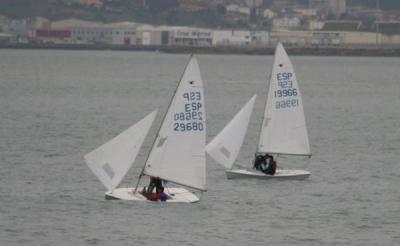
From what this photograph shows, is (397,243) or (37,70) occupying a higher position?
(397,243)

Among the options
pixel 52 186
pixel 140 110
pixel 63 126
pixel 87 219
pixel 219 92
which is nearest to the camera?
pixel 87 219

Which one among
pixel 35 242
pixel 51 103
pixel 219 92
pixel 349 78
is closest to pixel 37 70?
pixel 349 78

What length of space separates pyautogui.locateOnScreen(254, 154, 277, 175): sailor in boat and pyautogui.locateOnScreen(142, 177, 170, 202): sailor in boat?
7019 millimetres

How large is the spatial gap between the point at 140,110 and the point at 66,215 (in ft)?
165

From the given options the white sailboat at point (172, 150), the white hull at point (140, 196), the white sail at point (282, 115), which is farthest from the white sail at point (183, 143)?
the white sail at point (282, 115)

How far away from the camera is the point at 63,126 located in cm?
7312

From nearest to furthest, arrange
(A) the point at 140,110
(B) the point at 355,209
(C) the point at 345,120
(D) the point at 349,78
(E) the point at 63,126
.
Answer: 1. (B) the point at 355,209
2. (E) the point at 63,126
3. (C) the point at 345,120
4. (A) the point at 140,110
5. (D) the point at 349,78

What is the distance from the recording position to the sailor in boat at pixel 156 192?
42438 millimetres

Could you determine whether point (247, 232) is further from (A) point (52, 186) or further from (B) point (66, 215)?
(A) point (52, 186)

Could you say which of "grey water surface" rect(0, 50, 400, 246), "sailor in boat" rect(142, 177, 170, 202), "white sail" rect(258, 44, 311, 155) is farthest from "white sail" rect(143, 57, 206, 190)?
"white sail" rect(258, 44, 311, 155)

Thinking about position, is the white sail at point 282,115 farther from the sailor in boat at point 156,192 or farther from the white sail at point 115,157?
the white sail at point 115,157

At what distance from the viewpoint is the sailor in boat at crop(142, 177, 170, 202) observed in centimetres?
4244

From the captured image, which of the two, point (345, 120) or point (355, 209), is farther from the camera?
point (345, 120)

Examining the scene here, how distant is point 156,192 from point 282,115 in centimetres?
990
